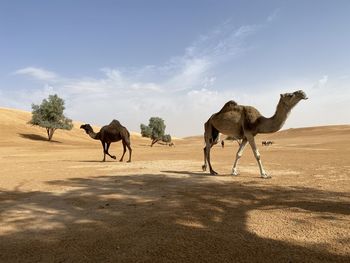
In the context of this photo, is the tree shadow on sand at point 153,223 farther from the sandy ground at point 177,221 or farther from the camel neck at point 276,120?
the camel neck at point 276,120

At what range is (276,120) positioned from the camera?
1258 centimetres

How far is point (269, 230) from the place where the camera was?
19.3 ft

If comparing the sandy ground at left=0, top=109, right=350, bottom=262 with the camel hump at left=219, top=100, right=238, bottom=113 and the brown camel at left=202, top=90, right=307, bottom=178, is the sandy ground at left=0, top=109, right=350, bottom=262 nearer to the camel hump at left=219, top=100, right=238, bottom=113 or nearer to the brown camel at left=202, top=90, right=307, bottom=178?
the brown camel at left=202, top=90, right=307, bottom=178

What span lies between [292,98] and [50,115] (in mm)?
51175

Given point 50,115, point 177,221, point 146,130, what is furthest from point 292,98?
point 146,130

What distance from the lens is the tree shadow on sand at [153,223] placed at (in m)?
4.93

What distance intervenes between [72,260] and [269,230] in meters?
3.13

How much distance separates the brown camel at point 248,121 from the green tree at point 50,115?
4719 cm

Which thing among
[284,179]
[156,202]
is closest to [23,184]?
[156,202]

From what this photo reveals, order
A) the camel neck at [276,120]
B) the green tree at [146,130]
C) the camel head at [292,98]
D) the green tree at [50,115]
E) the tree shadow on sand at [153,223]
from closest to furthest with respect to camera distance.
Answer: the tree shadow on sand at [153,223] < the camel head at [292,98] < the camel neck at [276,120] < the green tree at [50,115] < the green tree at [146,130]

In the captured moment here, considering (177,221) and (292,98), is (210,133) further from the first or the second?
(177,221)

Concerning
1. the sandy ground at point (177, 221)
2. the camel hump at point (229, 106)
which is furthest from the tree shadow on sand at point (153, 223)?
the camel hump at point (229, 106)

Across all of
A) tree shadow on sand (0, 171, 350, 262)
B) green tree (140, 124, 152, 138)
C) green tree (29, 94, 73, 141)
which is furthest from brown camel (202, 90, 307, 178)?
green tree (140, 124, 152, 138)

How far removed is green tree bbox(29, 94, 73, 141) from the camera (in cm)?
5653
